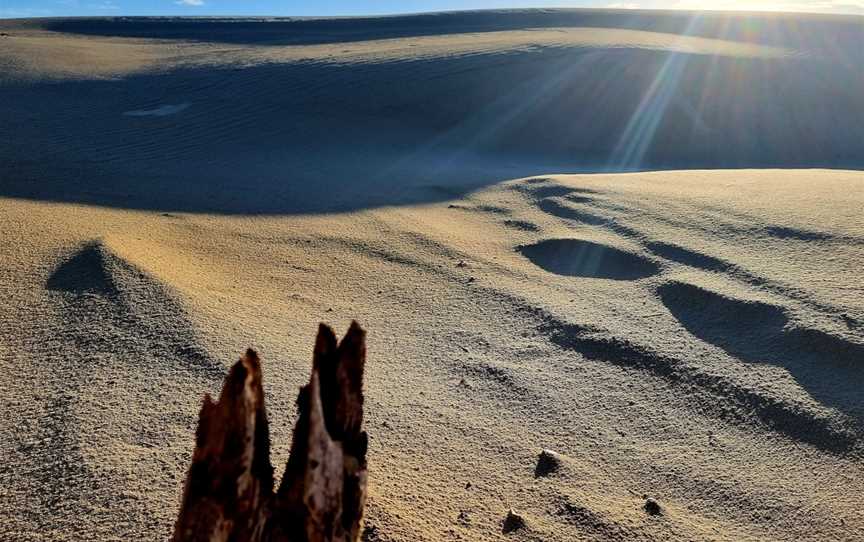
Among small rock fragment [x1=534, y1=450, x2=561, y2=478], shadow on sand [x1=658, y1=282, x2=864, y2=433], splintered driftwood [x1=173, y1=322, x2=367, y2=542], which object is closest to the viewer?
splintered driftwood [x1=173, y1=322, x2=367, y2=542]

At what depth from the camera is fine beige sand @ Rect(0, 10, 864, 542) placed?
2023mm

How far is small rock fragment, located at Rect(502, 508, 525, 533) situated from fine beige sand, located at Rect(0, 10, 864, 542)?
0.10 feet

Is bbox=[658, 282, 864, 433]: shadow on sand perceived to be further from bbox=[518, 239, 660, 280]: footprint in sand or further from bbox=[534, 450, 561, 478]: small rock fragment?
bbox=[534, 450, 561, 478]: small rock fragment

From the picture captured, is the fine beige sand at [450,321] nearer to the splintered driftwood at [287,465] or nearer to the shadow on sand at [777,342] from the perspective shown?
the shadow on sand at [777,342]

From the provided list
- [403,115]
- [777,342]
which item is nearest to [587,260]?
[777,342]

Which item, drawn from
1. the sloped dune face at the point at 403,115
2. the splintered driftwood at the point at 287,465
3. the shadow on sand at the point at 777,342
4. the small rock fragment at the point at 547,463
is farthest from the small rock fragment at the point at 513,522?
the sloped dune face at the point at 403,115

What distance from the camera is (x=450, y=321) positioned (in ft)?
10.6

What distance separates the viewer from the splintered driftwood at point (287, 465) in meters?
1.11

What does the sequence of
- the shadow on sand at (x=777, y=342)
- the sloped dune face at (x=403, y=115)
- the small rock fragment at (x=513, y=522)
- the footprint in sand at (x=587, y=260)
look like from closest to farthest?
the small rock fragment at (x=513, y=522) < the shadow on sand at (x=777, y=342) < the footprint in sand at (x=587, y=260) < the sloped dune face at (x=403, y=115)

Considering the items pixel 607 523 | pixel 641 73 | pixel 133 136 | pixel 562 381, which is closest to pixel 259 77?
pixel 133 136

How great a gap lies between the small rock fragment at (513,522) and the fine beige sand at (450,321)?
0.03 metres

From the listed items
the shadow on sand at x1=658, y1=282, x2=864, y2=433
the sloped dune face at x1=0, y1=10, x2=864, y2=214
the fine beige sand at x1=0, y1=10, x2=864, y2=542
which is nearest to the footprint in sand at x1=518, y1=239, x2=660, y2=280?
the fine beige sand at x1=0, y1=10, x2=864, y2=542

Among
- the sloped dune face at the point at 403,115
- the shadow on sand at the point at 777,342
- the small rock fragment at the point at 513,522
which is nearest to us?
the small rock fragment at the point at 513,522

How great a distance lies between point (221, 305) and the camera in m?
3.15
